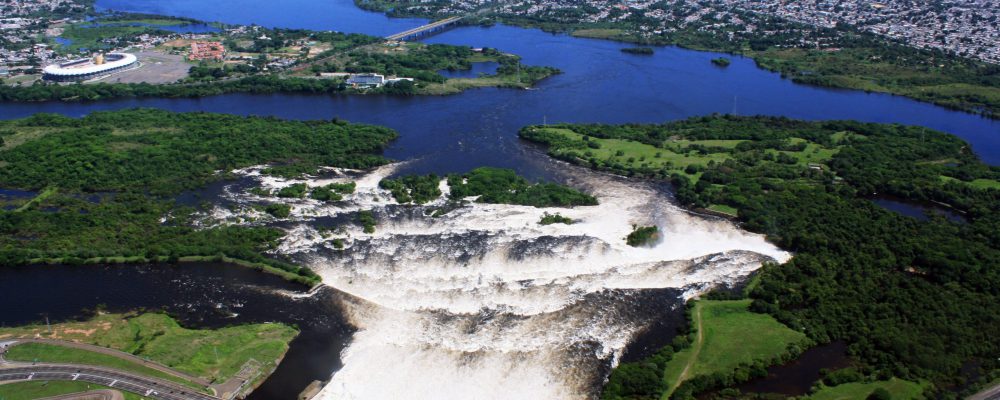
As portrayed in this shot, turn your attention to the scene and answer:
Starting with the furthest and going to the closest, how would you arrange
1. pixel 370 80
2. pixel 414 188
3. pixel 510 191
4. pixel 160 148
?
1. pixel 370 80
2. pixel 160 148
3. pixel 414 188
4. pixel 510 191

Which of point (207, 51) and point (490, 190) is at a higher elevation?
point (207, 51)

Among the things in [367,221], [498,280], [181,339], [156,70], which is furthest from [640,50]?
[181,339]

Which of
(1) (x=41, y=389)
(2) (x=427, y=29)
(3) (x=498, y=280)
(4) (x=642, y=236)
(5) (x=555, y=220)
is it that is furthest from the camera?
(2) (x=427, y=29)

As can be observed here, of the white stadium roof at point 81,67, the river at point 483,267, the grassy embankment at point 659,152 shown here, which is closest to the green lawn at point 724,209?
the river at point 483,267

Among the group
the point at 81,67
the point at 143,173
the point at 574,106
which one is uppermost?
the point at 81,67

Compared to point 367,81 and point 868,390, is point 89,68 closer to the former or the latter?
point 367,81

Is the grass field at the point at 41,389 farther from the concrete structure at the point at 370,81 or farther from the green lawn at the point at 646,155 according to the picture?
the concrete structure at the point at 370,81

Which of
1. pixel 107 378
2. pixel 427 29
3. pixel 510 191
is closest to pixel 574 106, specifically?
pixel 510 191

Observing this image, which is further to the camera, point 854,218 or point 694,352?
point 854,218
